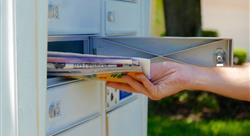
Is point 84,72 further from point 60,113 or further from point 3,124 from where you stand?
point 3,124

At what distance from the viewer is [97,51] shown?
1763 millimetres

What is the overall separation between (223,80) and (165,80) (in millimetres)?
158

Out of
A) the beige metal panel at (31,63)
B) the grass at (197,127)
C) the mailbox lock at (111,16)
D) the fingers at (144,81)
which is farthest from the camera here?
the grass at (197,127)

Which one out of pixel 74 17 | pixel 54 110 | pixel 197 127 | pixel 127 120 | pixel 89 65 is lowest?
pixel 197 127

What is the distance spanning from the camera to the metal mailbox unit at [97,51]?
1514 mm

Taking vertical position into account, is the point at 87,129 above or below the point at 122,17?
below

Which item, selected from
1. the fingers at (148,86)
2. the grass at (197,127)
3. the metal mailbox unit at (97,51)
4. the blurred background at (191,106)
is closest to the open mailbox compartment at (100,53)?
the metal mailbox unit at (97,51)

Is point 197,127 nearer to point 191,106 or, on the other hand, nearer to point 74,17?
point 191,106

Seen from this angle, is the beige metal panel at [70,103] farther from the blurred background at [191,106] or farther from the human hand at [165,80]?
the blurred background at [191,106]

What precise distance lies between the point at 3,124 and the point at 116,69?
33 centimetres

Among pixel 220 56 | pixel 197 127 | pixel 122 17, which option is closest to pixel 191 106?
pixel 197 127

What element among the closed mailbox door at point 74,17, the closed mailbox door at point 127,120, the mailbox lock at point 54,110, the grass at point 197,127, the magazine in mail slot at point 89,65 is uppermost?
the closed mailbox door at point 74,17

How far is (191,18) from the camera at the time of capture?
545 cm

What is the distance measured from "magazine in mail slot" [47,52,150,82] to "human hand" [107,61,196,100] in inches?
3.3
